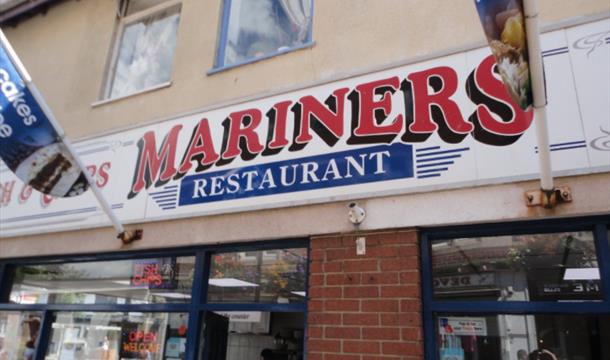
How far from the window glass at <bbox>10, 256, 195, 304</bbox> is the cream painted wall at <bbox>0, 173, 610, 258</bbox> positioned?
0.85 ft

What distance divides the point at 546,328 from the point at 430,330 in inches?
29.7

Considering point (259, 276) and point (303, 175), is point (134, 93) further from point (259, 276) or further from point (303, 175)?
point (259, 276)

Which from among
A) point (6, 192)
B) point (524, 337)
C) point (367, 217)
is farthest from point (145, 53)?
point (524, 337)

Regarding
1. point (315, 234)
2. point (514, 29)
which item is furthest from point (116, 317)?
point (514, 29)

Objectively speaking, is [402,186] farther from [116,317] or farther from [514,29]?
[116,317]

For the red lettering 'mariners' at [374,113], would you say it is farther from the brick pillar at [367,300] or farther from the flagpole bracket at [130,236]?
the flagpole bracket at [130,236]

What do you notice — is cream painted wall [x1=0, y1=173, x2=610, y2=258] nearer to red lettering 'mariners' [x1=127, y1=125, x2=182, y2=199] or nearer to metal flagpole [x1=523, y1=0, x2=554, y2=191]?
metal flagpole [x1=523, y1=0, x2=554, y2=191]

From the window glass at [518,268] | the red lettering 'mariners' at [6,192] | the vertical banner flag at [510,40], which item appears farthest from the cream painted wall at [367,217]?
the red lettering 'mariners' at [6,192]

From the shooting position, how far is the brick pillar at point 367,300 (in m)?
3.63

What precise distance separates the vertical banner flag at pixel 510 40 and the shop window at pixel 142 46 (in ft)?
13.8

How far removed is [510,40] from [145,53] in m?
5.03

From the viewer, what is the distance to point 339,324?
12.7 feet

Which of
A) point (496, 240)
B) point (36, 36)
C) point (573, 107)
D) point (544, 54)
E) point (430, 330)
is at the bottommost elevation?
point (430, 330)

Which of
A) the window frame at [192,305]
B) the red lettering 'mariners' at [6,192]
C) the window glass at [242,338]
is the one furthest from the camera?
the red lettering 'mariners' at [6,192]
